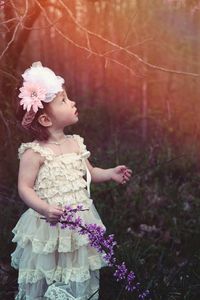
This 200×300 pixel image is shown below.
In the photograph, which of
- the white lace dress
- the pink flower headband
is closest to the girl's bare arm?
the white lace dress

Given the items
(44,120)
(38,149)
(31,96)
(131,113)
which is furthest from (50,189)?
(131,113)

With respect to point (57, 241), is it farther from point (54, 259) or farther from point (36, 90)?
point (36, 90)

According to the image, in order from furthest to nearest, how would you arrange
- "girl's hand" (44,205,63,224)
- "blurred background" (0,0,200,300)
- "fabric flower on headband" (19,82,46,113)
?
1. "blurred background" (0,0,200,300)
2. "fabric flower on headband" (19,82,46,113)
3. "girl's hand" (44,205,63,224)

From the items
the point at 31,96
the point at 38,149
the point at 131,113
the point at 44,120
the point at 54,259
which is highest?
the point at 31,96

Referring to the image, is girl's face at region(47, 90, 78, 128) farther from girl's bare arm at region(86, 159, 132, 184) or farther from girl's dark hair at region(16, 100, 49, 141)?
girl's bare arm at region(86, 159, 132, 184)

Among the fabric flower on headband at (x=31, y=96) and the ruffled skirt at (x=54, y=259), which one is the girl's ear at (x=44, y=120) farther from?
the ruffled skirt at (x=54, y=259)

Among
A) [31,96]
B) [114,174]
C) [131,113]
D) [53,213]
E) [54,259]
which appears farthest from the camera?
[131,113]

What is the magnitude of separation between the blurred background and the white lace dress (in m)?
0.26

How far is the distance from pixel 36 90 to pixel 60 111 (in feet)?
0.48

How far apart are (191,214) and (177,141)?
1064 millimetres

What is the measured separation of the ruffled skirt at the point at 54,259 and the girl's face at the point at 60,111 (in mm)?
413

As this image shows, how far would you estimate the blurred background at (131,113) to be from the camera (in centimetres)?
324

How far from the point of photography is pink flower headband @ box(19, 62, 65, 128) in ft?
8.41

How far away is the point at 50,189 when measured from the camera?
2.61 meters
